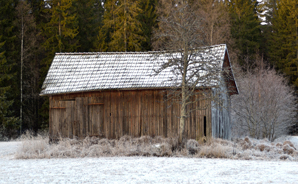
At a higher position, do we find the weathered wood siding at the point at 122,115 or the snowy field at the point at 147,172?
the weathered wood siding at the point at 122,115

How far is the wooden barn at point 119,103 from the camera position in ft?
60.2

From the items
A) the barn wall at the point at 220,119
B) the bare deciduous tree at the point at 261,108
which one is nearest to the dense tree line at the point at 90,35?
the bare deciduous tree at the point at 261,108

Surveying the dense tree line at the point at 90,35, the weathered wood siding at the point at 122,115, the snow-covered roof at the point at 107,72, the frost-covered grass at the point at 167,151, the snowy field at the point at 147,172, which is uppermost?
the dense tree line at the point at 90,35

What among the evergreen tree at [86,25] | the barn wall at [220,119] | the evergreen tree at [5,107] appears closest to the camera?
the barn wall at [220,119]

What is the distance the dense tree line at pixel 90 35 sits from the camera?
32844mm

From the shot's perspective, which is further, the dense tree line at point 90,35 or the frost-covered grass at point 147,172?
the dense tree line at point 90,35

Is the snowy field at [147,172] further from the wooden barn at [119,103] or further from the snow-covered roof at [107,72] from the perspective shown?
the snow-covered roof at [107,72]

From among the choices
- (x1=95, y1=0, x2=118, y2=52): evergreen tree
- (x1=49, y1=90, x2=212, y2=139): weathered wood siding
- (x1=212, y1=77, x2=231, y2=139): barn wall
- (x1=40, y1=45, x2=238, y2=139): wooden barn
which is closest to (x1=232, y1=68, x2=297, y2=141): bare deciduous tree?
(x1=212, y1=77, x2=231, y2=139): barn wall

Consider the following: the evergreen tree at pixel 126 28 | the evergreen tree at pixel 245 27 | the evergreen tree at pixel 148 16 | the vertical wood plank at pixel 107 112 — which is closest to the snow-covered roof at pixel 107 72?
the vertical wood plank at pixel 107 112

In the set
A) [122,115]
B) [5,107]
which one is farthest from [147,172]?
[5,107]

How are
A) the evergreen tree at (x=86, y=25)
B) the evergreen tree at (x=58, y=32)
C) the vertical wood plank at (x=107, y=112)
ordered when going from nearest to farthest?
the vertical wood plank at (x=107, y=112), the evergreen tree at (x=58, y=32), the evergreen tree at (x=86, y=25)

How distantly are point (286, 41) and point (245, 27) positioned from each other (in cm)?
561

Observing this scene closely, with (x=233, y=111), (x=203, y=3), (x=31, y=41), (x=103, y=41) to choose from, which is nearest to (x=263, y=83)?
(x=233, y=111)

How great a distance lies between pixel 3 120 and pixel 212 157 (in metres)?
21.9
